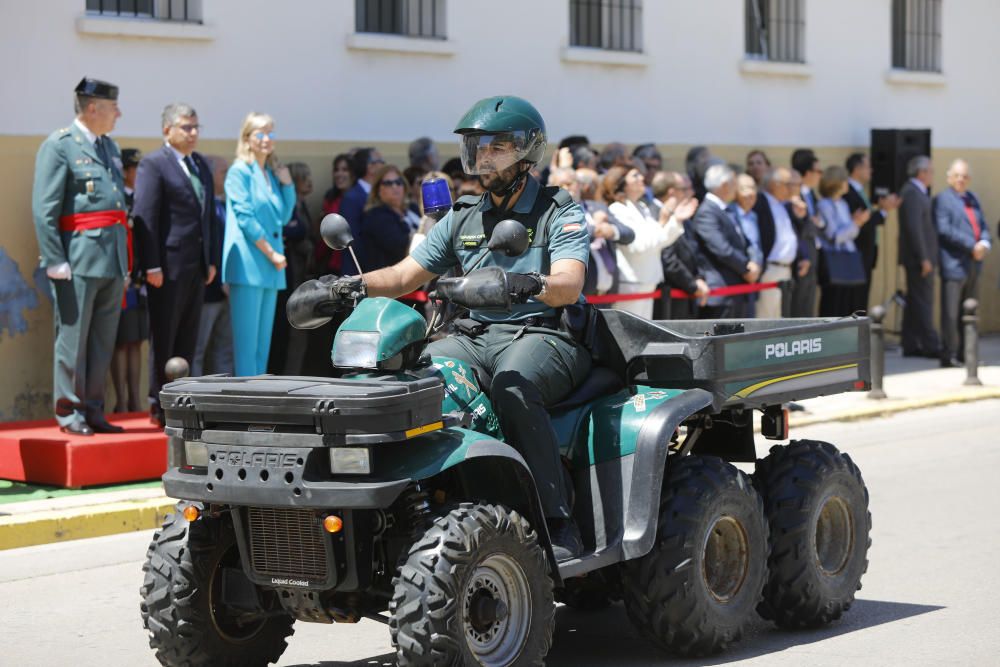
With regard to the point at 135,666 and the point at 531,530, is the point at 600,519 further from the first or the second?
the point at 135,666

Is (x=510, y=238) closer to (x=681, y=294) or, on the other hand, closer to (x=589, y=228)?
(x=589, y=228)

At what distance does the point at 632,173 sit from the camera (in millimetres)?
14008

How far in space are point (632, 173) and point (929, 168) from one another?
21.1 feet

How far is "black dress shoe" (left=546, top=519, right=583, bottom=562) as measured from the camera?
6422 mm

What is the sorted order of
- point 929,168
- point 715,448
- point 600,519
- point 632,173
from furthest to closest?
point 929,168 < point 632,173 < point 715,448 < point 600,519

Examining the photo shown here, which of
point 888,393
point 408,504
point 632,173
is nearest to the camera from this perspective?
point 408,504

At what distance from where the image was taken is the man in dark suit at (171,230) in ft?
38.5

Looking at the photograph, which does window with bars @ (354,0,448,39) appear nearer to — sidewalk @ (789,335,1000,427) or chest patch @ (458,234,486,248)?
sidewalk @ (789,335,1000,427)

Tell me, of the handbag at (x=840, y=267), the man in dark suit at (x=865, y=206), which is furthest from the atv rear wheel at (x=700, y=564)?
the man in dark suit at (x=865, y=206)

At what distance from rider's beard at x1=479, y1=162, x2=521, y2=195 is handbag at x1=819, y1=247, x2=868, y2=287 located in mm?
10980

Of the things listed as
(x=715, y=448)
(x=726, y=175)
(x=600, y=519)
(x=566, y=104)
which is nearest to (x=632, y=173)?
(x=726, y=175)

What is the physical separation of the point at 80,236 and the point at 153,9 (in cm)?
321

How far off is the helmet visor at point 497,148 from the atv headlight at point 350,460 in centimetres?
155

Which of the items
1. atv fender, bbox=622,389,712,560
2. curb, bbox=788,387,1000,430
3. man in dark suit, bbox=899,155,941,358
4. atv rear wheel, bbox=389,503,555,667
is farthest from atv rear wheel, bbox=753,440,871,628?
man in dark suit, bbox=899,155,941,358
